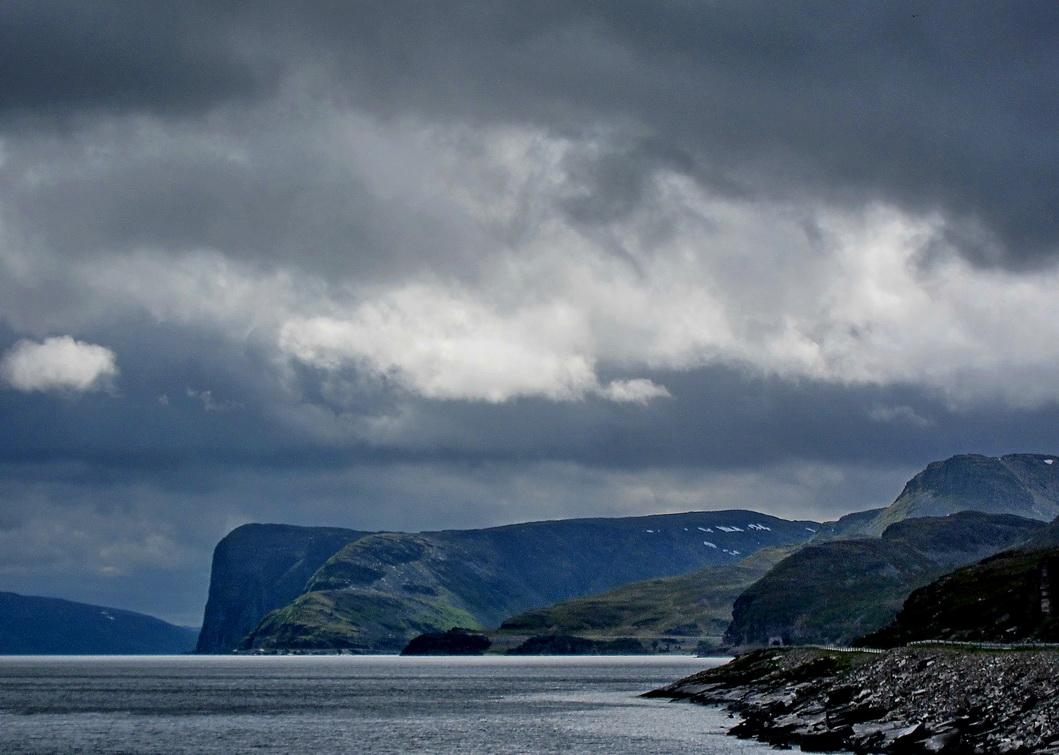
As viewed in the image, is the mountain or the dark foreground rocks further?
the mountain

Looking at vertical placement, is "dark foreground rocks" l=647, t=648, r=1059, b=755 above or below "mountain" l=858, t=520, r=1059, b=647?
below

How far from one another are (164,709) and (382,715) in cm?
3743

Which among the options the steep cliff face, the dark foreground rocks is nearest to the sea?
the dark foreground rocks

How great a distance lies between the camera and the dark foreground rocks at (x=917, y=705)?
256 ft

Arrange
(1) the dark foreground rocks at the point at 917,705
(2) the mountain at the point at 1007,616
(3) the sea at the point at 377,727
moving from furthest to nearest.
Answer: (2) the mountain at the point at 1007,616 < (3) the sea at the point at 377,727 < (1) the dark foreground rocks at the point at 917,705

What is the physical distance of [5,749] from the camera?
114m

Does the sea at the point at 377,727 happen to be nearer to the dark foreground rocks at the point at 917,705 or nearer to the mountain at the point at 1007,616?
the dark foreground rocks at the point at 917,705

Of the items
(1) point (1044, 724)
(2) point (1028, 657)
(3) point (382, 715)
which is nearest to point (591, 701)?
(3) point (382, 715)

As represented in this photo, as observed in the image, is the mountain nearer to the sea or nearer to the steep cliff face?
the steep cliff face

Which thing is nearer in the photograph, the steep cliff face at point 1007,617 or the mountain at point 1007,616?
the steep cliff face at point 1007,617

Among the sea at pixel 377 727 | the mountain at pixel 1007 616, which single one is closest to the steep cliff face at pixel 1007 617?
the mountain at pixel 1007 616

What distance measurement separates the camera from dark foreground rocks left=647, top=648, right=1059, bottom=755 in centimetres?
7806

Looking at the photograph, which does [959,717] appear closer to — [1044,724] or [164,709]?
[1044,724]

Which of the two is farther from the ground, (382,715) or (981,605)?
(981,605)
